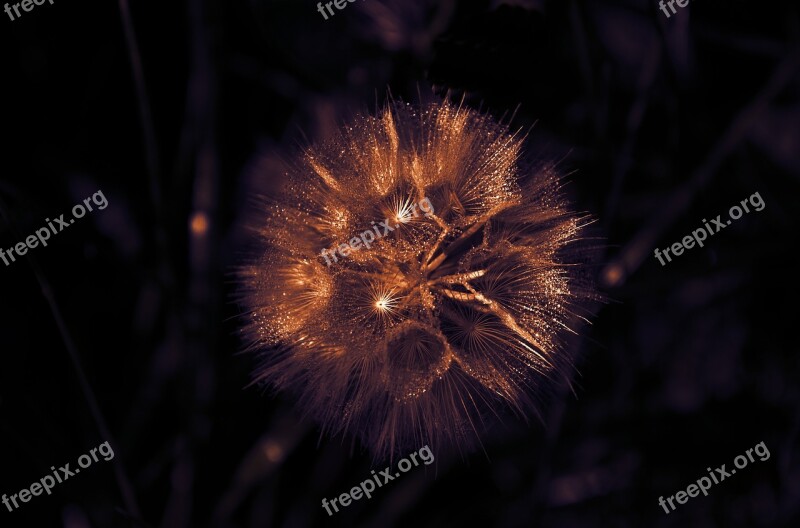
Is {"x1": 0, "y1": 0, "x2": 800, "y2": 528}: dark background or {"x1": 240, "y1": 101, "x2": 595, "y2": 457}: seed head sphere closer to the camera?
{"x1": 240, "y1": 101, "x2": 595, "y2": 457}: seed head sphere

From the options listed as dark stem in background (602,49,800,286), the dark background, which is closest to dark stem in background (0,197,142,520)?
the dark background

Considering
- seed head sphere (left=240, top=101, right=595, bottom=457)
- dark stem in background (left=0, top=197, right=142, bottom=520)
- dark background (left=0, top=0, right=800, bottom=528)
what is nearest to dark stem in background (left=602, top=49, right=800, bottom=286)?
dark background (left=0, top=0, right=800, bottom=528)

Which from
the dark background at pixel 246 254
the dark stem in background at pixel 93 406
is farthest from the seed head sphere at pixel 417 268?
the dark stem in background at pixel 93 406

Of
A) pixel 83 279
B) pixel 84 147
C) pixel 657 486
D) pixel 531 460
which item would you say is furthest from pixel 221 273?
pixel 657 486

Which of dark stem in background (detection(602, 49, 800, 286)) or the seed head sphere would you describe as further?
dark stem in background (detection(602, 49, 800, 286))

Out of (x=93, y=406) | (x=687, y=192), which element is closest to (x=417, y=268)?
(x=687, y=192)

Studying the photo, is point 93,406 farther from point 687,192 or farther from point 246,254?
point 687,192

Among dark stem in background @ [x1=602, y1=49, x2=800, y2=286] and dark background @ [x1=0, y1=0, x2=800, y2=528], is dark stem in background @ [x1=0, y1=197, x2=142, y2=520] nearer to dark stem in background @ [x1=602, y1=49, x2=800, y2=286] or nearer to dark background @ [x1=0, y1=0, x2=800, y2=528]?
dark background @ [x1=0, y1=0, x2=800, y2=528]
